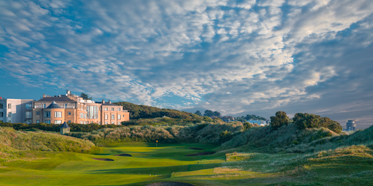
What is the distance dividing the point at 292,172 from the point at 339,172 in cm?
210

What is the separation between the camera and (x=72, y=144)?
34.3m

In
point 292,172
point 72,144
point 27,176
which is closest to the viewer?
point 292,172

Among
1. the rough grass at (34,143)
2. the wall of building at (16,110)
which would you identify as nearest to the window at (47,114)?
the wall of building at (16,110)

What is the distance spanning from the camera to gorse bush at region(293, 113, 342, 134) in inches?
1167

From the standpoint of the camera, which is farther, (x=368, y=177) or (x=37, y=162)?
(x=37, y=162)

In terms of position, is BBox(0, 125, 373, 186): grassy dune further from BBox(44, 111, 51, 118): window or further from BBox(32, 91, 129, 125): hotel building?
BBox(44, 111, 51, 118): window

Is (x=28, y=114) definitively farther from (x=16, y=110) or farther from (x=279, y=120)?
(x=279, y=120)

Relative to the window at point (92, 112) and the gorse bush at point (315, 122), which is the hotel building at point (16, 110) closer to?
the window at point (92, 112)

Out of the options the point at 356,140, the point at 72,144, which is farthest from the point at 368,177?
the point at 72,144

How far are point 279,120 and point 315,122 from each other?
5356mm

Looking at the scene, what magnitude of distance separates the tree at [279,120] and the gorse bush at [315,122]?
329 cm

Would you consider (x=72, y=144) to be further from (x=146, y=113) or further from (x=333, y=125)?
(x=146, y=113)

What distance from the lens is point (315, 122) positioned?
30.0 m

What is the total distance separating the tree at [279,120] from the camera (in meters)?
34.3
